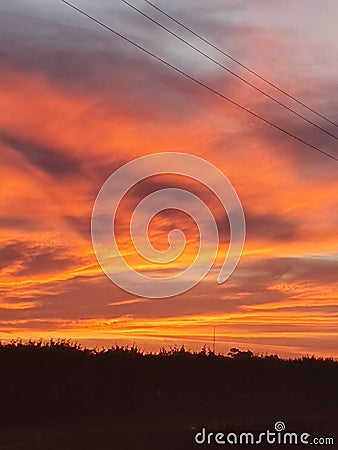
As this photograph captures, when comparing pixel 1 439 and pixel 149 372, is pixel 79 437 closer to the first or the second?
pixel 1 439

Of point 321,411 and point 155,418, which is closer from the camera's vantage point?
point 155,418

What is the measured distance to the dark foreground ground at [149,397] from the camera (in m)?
31.6

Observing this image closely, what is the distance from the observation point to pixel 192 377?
55.1 meters

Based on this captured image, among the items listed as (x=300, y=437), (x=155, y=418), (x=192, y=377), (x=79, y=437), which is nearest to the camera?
(x=79, y=437)

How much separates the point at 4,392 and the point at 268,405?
17.4m

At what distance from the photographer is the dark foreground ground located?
104 ft

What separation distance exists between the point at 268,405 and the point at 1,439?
25.0m

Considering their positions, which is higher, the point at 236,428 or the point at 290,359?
the point at 290,359

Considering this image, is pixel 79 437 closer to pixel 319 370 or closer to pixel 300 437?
pixel 300 437

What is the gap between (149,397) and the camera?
165 feet

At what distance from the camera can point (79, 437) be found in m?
29.9

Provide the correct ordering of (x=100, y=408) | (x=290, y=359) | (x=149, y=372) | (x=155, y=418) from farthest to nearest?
(x=290, y=359) → (x=149, y=372) → (x=100, y=408) → (x=155, y=418)

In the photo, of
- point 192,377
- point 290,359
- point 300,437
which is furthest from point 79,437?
point 290,359

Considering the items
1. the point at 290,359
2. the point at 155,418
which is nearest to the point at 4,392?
the point at 155,418
